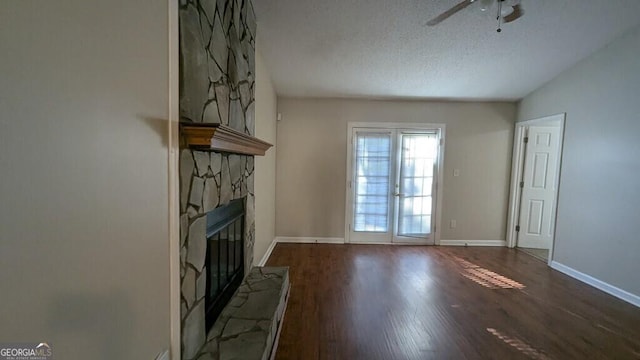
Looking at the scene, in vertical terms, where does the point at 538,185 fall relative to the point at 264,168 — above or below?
below

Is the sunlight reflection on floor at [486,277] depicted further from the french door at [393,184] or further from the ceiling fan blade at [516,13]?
the ceiling fan blade at [516,13]

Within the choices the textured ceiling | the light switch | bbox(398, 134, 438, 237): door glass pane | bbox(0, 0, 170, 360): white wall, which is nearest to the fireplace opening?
the light switch

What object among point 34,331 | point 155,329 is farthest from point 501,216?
point 34,331

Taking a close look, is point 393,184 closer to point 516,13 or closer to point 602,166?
point 602,166

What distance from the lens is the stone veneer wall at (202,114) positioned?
1.45 m

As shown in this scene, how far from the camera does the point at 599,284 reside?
3285mm

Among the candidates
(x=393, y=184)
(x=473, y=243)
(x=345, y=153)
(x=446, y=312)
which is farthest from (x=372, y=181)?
(x=446, y=312)

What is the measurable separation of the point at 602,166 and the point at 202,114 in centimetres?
424

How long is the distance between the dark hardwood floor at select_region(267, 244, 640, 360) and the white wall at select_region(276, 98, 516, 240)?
97 cm

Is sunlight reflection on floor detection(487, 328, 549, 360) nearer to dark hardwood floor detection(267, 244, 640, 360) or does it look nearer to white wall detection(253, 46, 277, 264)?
dark hardwood floor detection(267, 244, 640, 360)

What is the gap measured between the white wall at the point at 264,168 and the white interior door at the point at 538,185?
13.4 ft

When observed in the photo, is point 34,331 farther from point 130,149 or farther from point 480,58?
point 480,58

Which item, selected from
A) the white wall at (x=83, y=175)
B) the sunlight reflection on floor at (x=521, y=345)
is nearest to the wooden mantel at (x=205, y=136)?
the white wall at (x=83, y=175)

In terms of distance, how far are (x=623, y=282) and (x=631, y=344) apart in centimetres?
109
